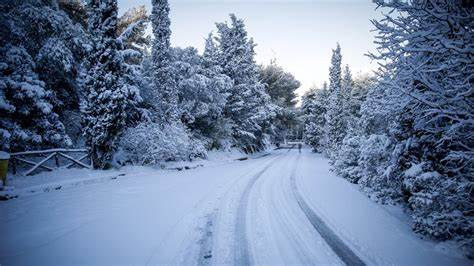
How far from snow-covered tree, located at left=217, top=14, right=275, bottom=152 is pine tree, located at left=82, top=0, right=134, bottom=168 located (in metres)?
15.6

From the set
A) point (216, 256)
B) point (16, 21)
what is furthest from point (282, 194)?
point (16, 21)

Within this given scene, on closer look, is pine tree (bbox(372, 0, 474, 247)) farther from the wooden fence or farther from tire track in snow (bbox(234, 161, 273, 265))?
the wooden fence

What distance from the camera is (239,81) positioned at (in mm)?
30625

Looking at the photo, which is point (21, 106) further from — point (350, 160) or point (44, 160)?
point (350, 160)

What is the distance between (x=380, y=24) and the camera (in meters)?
5.16

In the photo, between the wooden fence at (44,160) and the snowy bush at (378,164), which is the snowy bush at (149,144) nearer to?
the wooden fence at (44,160)

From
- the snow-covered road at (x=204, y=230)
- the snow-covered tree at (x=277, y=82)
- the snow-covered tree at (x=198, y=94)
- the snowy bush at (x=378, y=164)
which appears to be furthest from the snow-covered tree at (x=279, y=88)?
the snow-covered road at (x=204, y=230)

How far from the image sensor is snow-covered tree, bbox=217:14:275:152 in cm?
3000

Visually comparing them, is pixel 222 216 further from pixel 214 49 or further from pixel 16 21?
pixel 214 49

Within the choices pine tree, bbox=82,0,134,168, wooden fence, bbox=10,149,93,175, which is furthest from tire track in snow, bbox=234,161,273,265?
pine tree, bbox=82,0,134,168

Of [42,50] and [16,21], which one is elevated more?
[16,21]

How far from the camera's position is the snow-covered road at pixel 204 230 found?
4.68m

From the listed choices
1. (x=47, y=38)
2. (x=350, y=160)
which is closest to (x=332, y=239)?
(x=350, y=160)

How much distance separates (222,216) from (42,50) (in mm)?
13469
